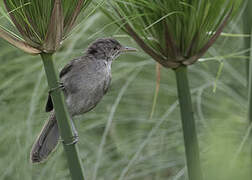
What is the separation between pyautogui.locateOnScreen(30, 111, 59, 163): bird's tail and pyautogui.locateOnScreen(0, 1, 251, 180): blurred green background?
28.3 inches

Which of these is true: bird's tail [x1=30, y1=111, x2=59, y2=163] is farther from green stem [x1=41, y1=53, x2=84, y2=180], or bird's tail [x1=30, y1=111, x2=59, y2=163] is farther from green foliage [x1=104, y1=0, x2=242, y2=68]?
green foliage [x1=104, y1=0, x2=242, y2=68]

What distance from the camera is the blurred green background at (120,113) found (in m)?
2.78

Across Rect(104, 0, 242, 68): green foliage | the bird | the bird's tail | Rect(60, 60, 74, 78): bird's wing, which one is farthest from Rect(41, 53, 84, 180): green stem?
Rect(60, 60, 74, 78): bird's wing

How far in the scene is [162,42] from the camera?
1.52m

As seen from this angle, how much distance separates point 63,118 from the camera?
132 centimetres

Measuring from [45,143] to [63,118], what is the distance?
0.53m

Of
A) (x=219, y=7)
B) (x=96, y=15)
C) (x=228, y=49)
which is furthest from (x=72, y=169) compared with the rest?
(x=228, y=49)

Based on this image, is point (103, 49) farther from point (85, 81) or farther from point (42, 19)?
point (42, 19)

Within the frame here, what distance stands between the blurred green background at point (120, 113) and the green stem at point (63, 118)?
1.27 metres

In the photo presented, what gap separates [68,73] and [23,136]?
35.6 inches

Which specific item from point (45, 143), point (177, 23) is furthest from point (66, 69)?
point (177, 23)

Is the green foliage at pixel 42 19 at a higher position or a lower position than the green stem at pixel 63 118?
higher

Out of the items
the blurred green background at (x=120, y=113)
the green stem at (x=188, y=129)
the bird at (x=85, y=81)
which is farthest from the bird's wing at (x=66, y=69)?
the green stem at (x=188, y=129)

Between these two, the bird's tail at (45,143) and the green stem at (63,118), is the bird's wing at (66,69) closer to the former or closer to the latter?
the bird's tail at (45,143)
